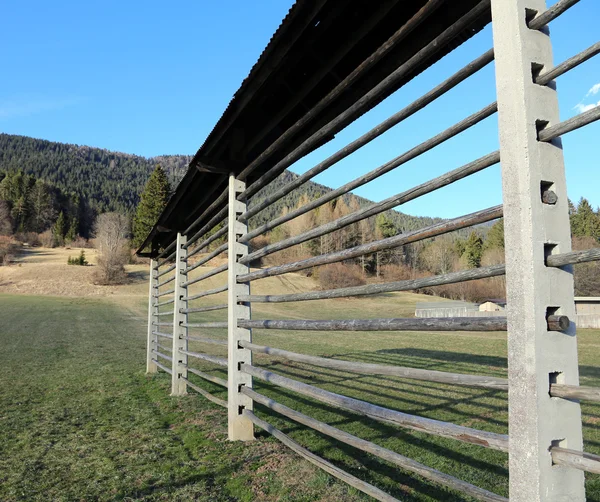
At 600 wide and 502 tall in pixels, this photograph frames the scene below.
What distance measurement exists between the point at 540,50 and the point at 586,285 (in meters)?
42.6

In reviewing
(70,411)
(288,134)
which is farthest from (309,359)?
(70,411)

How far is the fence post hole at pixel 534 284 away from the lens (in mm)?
Answer: 1375

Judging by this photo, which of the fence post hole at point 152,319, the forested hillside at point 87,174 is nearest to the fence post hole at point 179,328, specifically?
the fence post hole at point 152,319

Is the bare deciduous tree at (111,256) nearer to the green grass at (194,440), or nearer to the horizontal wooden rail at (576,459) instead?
the green grass at (194,440)

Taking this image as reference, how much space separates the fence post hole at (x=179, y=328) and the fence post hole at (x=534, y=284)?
6.11 metres

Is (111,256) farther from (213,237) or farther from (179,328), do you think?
(213,237)

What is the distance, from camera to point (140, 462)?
367 cm

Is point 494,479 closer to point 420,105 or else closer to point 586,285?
point 420,105

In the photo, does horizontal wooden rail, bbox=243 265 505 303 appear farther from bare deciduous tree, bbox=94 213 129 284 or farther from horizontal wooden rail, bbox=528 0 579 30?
bare deciduous tree, bbox=94 213 129 284

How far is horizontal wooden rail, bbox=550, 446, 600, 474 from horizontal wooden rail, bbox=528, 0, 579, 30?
4.77 ft

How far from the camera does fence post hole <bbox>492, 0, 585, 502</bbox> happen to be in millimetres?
1375

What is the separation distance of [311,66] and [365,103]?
672 mm

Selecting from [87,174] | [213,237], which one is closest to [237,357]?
[213,237]

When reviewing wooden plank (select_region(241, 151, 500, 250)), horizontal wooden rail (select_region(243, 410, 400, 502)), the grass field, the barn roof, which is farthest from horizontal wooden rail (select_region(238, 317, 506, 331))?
the barn roof
